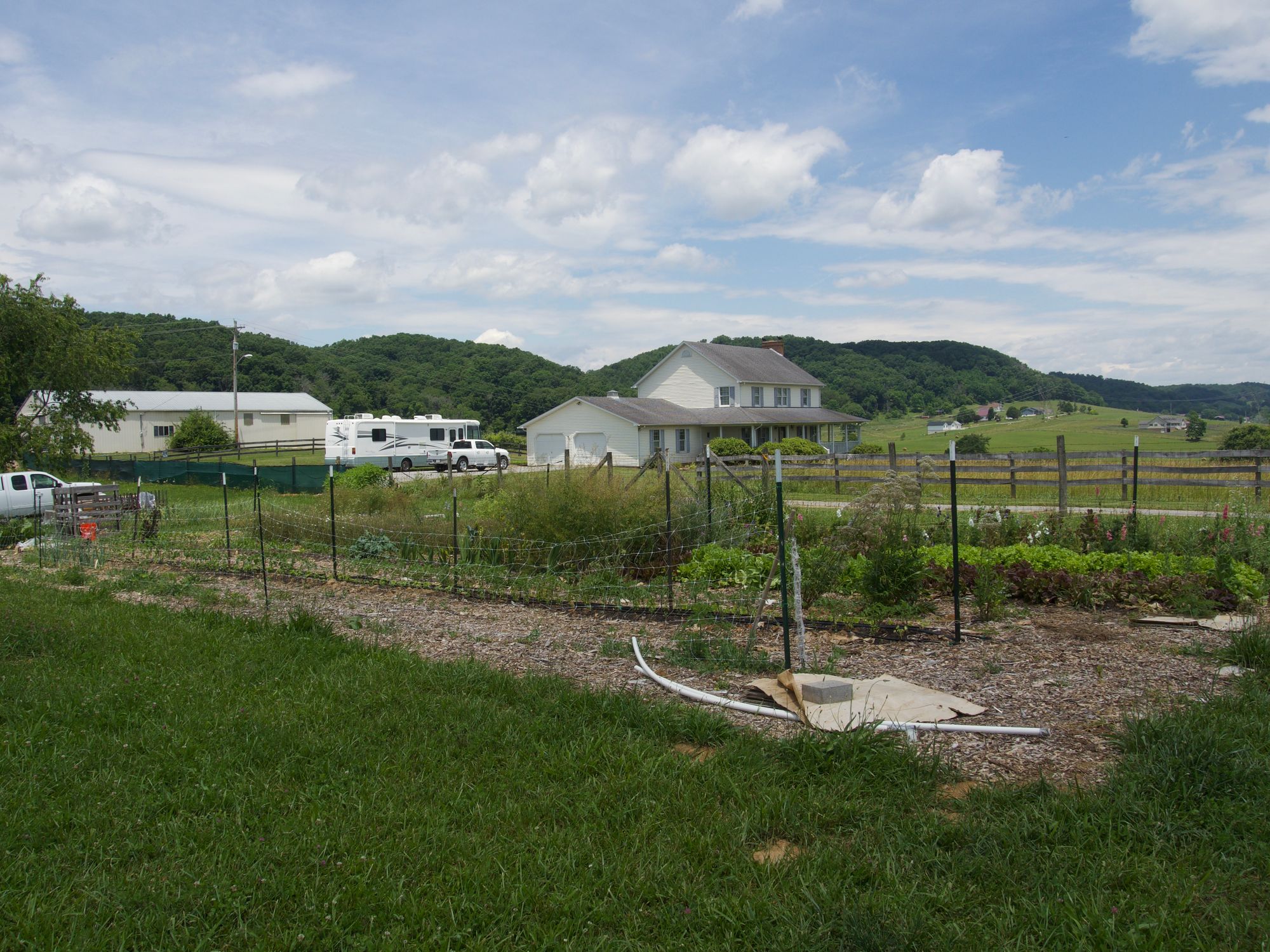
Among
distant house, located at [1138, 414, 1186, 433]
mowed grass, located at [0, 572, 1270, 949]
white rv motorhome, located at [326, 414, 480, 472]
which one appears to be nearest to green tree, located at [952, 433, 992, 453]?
distant house, located at [1138, 414, 1186, 433]

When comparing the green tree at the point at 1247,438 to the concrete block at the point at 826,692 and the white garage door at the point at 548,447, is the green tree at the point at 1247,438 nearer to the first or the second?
the concrete block at the point at 826,692

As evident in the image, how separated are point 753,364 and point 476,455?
15452 mm

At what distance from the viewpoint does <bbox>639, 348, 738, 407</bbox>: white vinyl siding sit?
43625 millimetres

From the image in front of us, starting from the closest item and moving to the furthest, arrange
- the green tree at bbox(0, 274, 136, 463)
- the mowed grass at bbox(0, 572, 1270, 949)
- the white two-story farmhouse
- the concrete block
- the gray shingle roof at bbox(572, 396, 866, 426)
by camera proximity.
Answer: the mowed grass at bbox(0, 572, 1270, 949)
the concrete block
the green tree at bbox(0, 274, 136, 463)
the gray shingle roof at bbox(572, 396, 866, 426)
the white two-story farmhouse

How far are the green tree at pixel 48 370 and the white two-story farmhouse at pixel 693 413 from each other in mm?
18455

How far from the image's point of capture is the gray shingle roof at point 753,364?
43.2m

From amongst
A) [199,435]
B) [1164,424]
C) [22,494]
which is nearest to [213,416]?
[199,435]

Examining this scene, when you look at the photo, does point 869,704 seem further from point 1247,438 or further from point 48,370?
point 48,370

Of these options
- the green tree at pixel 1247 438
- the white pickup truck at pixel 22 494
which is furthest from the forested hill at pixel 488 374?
the white pickup truck at pixel 22 494

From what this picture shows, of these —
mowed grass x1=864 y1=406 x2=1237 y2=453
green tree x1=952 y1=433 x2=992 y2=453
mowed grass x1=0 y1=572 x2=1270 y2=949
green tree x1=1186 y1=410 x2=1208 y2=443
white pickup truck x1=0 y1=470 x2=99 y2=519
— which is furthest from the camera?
green tree x1=952 y1=433 x2=992 y2=453

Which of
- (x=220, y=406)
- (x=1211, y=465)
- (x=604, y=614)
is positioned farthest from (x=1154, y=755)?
(x=220, y=406)

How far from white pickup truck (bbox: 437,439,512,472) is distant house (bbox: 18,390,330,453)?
18280 mm

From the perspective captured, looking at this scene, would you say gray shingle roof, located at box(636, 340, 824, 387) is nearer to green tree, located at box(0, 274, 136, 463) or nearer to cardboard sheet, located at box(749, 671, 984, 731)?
green tree, located at box(0, 274, 136, 463)

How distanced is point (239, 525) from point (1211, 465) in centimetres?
1787
